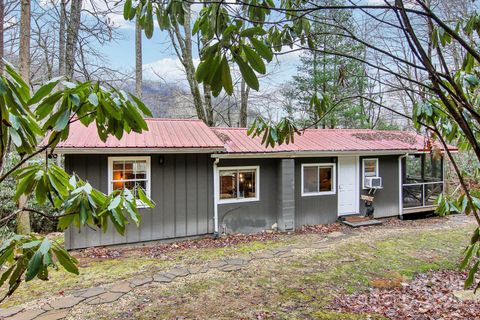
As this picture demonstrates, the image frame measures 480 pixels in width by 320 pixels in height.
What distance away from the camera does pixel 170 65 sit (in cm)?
1500

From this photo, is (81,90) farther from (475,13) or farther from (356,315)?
(356,315)

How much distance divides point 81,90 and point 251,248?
20.5 feet

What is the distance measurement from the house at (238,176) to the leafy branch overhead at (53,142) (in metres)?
5.35

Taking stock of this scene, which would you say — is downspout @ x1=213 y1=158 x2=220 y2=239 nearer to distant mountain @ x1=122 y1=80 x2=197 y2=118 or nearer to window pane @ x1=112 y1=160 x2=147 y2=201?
window pane @ x1=112 y1=160 x2=147 y2=201

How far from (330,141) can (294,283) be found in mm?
5860

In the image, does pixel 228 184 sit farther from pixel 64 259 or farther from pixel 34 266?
pixel 34 266

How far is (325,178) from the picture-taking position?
9.44 meters

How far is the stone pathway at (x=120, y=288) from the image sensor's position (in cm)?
395

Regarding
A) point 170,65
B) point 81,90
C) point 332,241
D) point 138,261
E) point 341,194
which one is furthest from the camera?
point 170,65

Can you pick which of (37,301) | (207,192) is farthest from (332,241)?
(37,301)

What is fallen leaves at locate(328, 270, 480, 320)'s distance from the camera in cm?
392

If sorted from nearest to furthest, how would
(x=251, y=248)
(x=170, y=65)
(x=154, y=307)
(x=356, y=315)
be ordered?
(x=356, y=315) → (x=154, y=307) → (x=251, y=248) → (x=170, y=65)

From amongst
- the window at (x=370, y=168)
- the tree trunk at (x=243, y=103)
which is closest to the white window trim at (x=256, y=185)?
the window at (x=370, y=168)

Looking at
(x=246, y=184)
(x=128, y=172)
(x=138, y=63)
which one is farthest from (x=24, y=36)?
(x=246, y=184)
